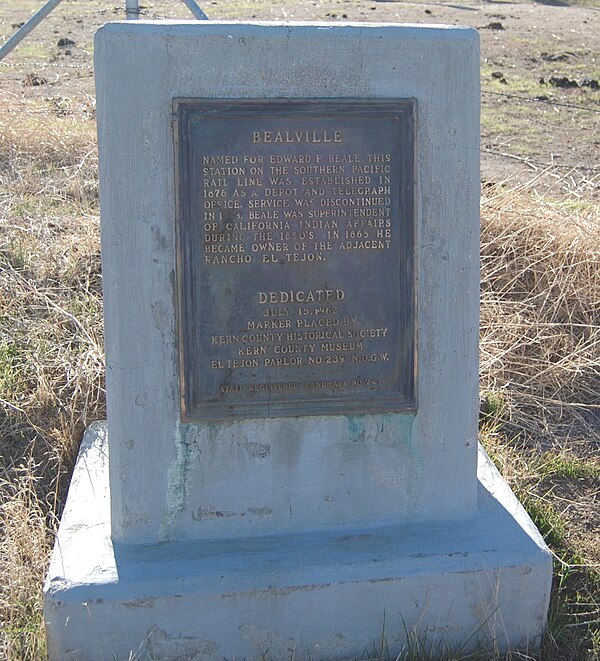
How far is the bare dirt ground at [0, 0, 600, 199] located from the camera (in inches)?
310

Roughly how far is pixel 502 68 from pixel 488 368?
28.6ft

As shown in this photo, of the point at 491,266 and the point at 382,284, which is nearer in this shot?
the point at 382,284

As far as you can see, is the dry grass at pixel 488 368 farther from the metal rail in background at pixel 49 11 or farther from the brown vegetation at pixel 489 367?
the metal rail in background at pixel 49 11

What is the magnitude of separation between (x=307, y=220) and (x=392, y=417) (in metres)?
0.70

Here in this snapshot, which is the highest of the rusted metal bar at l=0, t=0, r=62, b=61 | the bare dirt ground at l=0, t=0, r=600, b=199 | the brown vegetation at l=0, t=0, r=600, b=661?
the rusted metal bar at l=0, t=0, r=62, b=61

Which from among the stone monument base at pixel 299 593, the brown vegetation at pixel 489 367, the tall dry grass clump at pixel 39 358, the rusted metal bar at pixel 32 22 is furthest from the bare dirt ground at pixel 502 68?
the stone monument base at pixel 299 593

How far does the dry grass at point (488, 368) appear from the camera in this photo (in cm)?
306

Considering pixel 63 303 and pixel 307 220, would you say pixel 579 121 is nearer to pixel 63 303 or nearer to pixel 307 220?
pixel 63 303

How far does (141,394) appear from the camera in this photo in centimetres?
273

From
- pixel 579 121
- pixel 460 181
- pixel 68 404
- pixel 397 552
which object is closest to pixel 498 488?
pixel 397 552

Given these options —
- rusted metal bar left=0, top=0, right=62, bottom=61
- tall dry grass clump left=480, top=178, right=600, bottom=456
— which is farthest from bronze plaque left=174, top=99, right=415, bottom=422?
rusted metal bar left=0, top=0, right=62, bottom=61

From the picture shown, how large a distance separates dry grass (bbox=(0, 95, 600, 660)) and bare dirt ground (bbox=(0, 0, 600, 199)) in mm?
999

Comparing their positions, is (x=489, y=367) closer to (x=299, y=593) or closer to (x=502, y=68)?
(x=299, y=593)

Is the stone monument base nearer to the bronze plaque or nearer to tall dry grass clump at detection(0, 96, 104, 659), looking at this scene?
tall dry grass clump at detection(0, 96, 104, 659)
